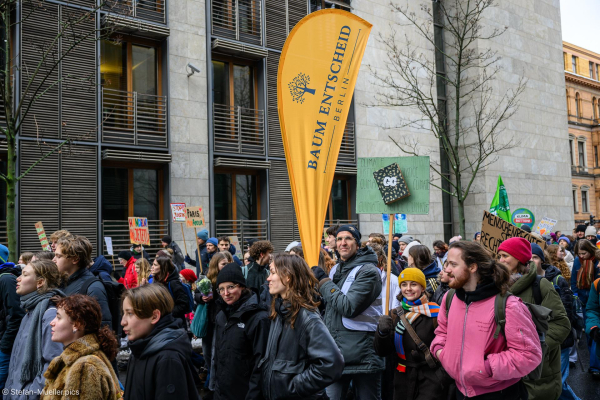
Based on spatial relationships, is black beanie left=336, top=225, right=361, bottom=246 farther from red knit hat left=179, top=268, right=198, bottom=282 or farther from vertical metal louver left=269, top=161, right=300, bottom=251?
vertical metal louver left=269, top=161, right=300, bottom=251

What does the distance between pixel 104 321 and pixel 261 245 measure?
2.91 meters

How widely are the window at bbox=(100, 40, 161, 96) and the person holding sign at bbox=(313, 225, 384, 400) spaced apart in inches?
496

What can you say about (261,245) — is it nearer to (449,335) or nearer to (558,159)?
(449,335)

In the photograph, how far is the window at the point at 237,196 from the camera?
56.1 ft

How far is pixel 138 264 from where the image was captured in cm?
812

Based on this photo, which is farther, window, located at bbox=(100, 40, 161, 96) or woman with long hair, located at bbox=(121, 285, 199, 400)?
window, located at bbox=(100, 40, 161, 96)

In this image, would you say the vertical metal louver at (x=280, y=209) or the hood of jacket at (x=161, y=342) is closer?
the hood of jacket at (x=161, y=342)

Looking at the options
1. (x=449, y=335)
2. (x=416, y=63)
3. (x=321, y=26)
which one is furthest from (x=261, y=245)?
(x=416, y=63)

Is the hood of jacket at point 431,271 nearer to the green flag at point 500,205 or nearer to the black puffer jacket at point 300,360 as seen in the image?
the black puffer jacket at point 300,360

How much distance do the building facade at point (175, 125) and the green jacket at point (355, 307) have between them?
10045mm

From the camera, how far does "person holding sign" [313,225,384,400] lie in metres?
4.70

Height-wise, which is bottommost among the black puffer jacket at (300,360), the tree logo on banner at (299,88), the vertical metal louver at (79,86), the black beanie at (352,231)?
the black puffer jacket at (300,360)

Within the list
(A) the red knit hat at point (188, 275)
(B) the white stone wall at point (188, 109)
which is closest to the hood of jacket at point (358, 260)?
(A) the red knit hat at point (188, 275)

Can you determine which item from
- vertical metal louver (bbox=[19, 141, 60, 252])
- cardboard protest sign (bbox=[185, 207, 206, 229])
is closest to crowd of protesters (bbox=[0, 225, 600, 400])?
cardboard protest sign (bbox=[185, 207, 206, 229])
